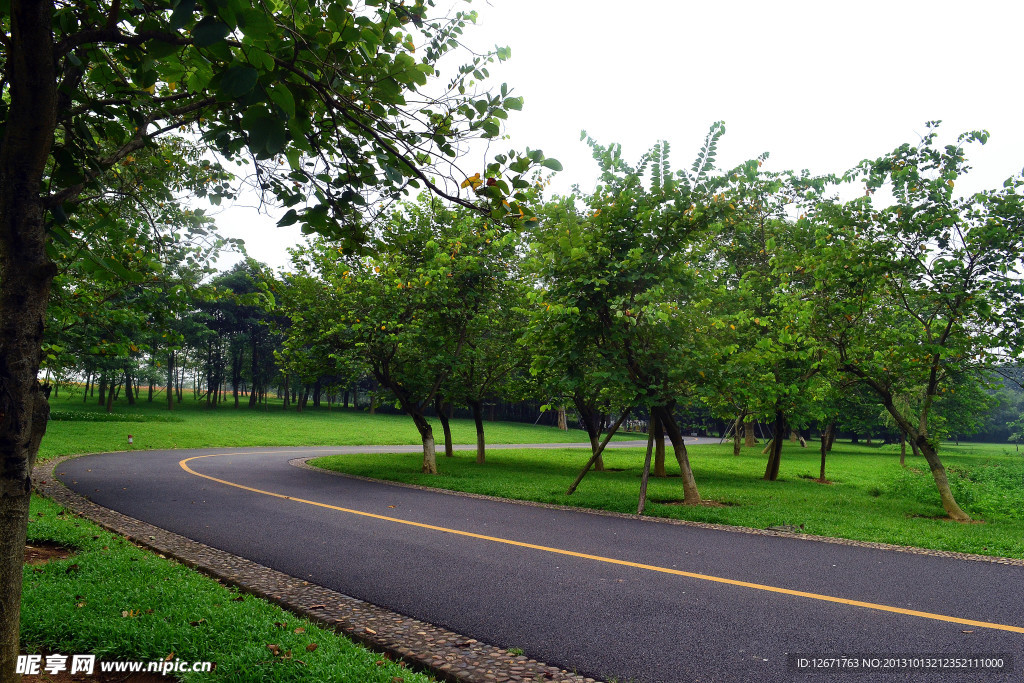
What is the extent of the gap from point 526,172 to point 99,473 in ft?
51.1

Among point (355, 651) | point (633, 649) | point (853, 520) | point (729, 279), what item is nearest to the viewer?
point (355, 651)

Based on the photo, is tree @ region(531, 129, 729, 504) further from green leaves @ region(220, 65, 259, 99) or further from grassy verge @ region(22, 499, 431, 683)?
green leaves @ region(220, 65, 259, 99)

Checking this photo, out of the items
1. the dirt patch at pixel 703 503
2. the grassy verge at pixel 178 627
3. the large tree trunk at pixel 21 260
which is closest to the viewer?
the large tree trunk at pixel 21 260

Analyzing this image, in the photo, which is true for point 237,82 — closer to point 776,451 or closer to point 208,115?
point 208,115

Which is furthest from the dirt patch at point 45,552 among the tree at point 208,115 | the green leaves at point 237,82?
the green leaves at point 237,82

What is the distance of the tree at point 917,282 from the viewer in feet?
34.1

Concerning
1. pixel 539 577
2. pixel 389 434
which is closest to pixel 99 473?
pixel 539 577

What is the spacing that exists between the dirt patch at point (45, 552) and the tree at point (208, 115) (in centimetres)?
335

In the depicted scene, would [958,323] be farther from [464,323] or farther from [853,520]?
[464,323]

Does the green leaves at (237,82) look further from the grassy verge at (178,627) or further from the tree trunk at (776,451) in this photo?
the tree trunk at (776,451)

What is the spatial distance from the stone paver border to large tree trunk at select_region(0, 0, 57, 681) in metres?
2.47

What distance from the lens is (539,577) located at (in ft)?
21.7

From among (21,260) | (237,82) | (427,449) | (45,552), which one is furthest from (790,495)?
(21,260)

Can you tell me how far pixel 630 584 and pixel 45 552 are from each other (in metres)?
6.56
